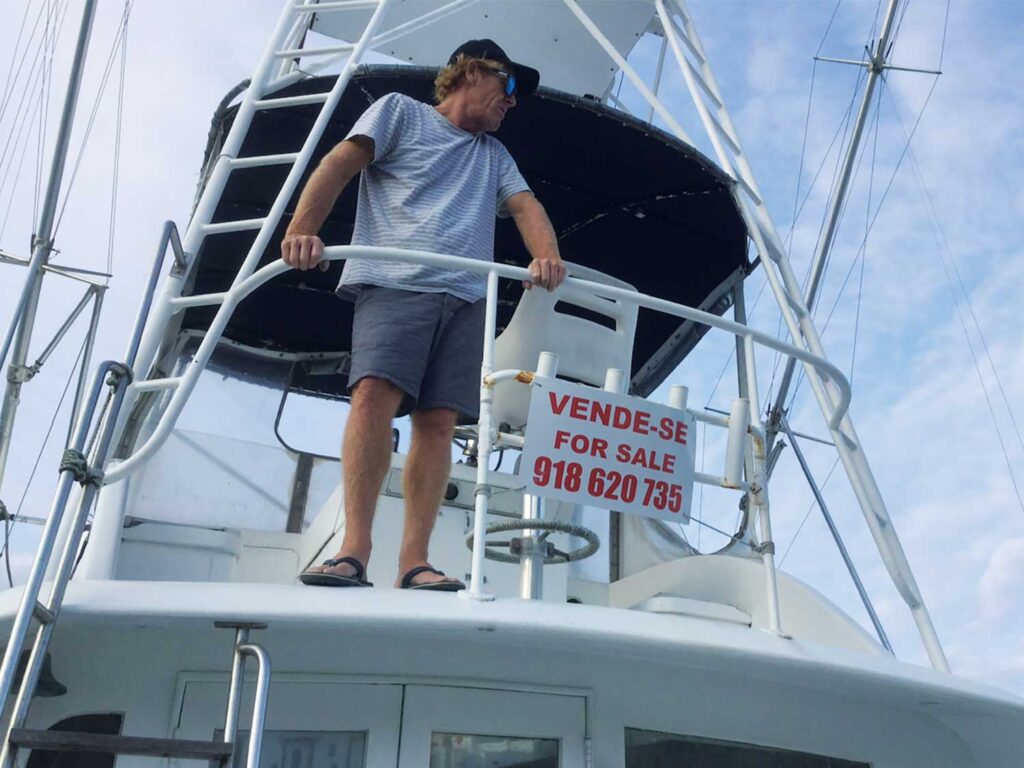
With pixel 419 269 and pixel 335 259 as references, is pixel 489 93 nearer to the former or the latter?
pixel 419 269

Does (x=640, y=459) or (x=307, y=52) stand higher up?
(x=307, y=52)

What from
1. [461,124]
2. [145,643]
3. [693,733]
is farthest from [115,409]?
[693,733]

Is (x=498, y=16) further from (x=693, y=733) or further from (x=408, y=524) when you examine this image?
(x=693, y=733)

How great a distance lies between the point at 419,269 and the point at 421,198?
0.30 meters

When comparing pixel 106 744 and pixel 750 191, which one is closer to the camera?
pixel 106 744

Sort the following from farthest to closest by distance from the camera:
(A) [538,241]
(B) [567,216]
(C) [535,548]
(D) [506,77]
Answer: (B) [567,216], (D) [506,77], (A) [538,241], (C) [535,548]

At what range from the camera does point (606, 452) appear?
2699mm

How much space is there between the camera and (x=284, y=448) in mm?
5059

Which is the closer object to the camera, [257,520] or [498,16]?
[257,520]

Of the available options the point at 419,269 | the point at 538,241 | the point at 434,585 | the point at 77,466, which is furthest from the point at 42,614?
the point at 538,241

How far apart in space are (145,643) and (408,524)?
0.74m

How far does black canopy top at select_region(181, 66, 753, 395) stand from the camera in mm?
4785

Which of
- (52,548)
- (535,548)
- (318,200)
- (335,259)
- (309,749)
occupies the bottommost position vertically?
(309,749)

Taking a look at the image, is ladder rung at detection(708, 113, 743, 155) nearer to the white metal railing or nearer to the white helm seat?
the white helm seat
